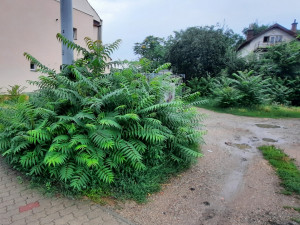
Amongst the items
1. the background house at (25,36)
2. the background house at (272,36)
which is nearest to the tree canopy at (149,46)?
the background house at (272,36)

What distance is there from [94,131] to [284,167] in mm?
3668

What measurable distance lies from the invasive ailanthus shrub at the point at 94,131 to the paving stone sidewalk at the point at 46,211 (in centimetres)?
23

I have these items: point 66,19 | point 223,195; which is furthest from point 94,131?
point 66,19

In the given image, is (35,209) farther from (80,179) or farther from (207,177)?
(207,177)

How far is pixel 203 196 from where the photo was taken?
2986 mm

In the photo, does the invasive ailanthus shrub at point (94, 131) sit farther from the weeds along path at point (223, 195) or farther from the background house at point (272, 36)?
the background house at point (272, 36)

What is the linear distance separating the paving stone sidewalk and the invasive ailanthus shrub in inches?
9.2

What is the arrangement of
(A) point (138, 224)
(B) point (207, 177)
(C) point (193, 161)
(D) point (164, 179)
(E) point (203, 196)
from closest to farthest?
(A) point (138, 224)
(E) point (203, 196)
(D) point (164, 179)
(B) point (207, 177)
(C) point (193, 161)

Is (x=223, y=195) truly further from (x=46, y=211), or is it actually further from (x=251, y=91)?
(x=251, y=91)

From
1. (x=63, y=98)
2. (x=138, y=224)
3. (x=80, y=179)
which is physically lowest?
(x=138, y=224)

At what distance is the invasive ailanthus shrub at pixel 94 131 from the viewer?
267 cm

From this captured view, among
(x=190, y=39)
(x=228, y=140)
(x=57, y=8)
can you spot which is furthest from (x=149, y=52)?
(x=228, y=140)

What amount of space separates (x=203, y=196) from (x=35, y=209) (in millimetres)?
2263

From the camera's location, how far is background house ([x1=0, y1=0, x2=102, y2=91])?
10.2 m
